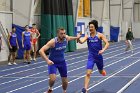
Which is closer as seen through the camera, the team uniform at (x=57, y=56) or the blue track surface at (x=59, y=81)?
the team uniform at (x=57, y=56)

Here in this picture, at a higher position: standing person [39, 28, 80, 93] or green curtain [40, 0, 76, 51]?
green curtain [40, 0, 76, 51]


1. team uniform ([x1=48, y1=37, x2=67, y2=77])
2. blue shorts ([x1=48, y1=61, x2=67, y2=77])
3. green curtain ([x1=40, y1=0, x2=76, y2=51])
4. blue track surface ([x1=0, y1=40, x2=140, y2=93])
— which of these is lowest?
blue track surface ([x1=0, y1=40, x2=140, y2=93])

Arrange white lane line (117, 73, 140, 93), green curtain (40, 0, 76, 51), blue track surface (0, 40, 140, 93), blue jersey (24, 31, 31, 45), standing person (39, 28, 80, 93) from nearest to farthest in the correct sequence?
standing person (39, 28, 80, 93), white lane line (117, 73, 140, 93), blue track surface (0, 40, 140, 93), blue jersey (24, 31, 31, 45), green curtain (40, 0, 76, 51)

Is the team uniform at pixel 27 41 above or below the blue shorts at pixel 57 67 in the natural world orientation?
above

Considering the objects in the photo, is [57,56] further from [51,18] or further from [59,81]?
[51,18]

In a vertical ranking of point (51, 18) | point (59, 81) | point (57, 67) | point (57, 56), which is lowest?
point (59, 81)

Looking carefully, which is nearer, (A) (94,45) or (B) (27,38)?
(A) (94,45)

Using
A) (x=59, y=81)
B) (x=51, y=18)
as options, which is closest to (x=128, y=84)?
(x=59, y=81)

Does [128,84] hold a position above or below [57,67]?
below

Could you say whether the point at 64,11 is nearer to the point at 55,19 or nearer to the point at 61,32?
the point at 55,19

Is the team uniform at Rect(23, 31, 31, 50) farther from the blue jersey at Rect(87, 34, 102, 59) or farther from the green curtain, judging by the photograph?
the blue jersey at Rect(87, 34, 102, 59)

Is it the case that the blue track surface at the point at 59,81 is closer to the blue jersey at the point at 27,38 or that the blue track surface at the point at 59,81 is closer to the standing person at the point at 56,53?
the standing person at the point at 56,53

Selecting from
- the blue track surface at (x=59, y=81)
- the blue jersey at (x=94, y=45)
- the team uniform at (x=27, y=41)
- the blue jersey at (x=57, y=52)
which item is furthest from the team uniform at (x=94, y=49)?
the team uniform at (x=27, y=41)

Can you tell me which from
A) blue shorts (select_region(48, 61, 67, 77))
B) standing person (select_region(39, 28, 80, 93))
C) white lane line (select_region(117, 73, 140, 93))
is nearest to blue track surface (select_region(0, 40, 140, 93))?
white lane line (select_region(117, 73, 140, 93))
